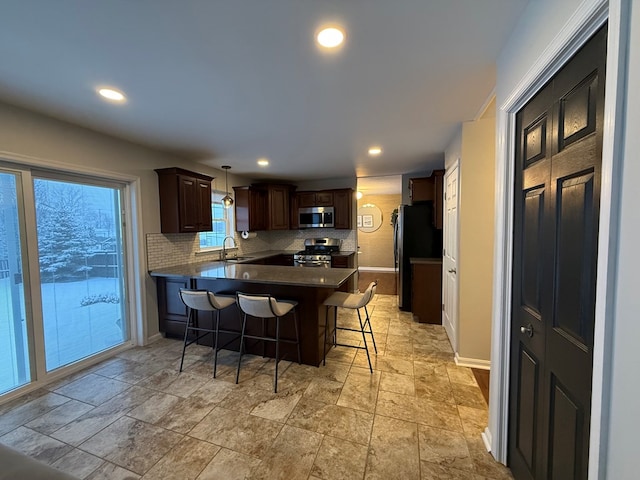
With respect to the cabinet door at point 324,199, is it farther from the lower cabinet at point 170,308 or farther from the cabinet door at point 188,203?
the lower cabinet at point 170,308

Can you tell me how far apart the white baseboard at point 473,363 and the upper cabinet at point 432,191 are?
1.95 meters

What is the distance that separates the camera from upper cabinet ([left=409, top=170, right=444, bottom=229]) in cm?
393

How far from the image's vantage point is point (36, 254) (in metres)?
2.45

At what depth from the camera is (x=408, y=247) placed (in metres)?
4.42

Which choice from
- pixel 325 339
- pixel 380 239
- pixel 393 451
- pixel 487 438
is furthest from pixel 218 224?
pixel 380 239

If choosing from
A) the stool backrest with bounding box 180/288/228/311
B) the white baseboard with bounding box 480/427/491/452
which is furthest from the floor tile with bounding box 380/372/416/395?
the stool backrest with bounding box 180/288/228/311

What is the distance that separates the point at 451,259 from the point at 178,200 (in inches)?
A: 138

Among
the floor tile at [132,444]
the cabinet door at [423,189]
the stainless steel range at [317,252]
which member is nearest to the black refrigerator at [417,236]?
the cabinet door at [423,189]

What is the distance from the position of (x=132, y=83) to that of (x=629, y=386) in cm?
287

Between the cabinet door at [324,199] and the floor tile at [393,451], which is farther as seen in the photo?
the cabinet door at [324,199]

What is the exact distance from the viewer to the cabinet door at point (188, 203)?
11.6ft

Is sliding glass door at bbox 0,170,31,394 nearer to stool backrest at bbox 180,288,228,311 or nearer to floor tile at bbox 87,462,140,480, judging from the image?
stool backrest at bbox 180,288,228,311

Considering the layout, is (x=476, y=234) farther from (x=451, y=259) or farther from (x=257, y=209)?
(x=257, y=209)

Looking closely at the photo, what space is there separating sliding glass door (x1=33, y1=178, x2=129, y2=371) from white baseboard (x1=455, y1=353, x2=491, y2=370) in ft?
12.7
